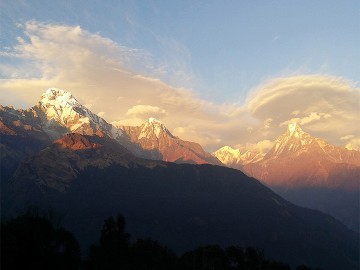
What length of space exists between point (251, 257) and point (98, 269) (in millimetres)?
60221

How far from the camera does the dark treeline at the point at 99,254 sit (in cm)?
12225

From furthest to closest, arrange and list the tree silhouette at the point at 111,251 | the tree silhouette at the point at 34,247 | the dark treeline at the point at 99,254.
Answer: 1. the tree silhouette at the point at 111,251
2. the dark treeline at the point at 99,254
3. the tree silhouette at the point at 34,247


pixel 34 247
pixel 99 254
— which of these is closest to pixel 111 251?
pixel 99 254

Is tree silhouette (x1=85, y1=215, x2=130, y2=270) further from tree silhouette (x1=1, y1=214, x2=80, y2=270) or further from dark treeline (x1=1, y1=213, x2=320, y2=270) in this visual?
tree silhouette (x1=1, y1=214, x2=80, y2=270)

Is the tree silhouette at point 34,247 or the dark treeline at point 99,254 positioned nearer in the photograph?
the tree silhouette at point 34,247

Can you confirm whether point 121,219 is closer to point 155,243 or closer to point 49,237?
point 155,243

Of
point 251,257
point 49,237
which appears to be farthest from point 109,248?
point 251,257

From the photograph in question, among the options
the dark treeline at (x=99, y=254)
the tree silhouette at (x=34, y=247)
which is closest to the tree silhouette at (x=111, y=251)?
the dark treeline at (x=99, y=254)

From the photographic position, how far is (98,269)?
146 m

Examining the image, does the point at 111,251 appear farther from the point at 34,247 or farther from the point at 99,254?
the point at 34,247

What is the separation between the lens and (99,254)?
161375 mm

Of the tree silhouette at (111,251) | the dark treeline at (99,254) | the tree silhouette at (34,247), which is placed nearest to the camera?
the tree silhouette at (34,247)

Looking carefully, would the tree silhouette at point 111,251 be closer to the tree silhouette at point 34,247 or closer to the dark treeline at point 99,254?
the dark treeline at point 99,254

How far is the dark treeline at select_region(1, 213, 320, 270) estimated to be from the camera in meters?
122
